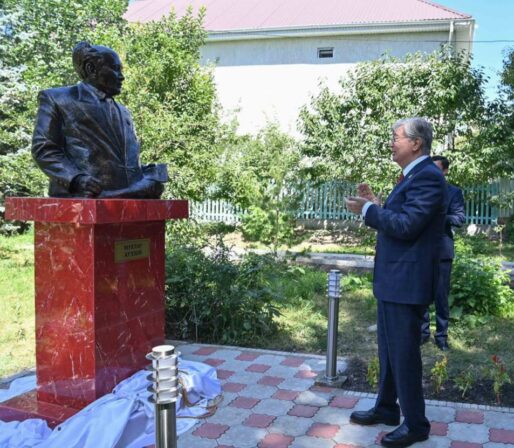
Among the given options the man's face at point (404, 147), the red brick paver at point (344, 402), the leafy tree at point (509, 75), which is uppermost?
the leafy tree at point (509, 75)

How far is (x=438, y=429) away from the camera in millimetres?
3350

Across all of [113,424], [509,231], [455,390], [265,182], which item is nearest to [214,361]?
[113,424]

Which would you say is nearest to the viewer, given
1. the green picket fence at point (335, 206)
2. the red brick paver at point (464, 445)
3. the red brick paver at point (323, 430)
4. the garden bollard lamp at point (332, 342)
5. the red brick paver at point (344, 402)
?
the red brick paver at point (464, 445)

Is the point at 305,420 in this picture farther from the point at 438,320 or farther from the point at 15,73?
the point at 15,73

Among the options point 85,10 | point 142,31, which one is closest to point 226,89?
point 85,10

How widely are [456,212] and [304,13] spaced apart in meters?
15.2

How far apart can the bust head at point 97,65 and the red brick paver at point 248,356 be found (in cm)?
253

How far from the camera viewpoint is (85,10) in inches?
534

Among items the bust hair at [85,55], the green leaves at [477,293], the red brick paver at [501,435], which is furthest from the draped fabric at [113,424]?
the green leaves at [477,293]

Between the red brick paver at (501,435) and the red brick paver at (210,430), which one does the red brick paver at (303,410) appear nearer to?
the red brick paver at (210,430)

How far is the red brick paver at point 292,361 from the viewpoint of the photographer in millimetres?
4617

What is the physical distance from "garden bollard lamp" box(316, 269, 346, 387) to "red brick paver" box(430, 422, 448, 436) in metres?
0.87

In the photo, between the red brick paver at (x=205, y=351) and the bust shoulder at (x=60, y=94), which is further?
the red brick paver at (x=205, y=351)

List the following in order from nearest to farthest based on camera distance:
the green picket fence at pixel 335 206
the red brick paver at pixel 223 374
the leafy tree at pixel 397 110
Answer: the red brick paver at pixel 223 374
the leafy tree at pixel 397 110
the green picket fence at pixel 335 206
